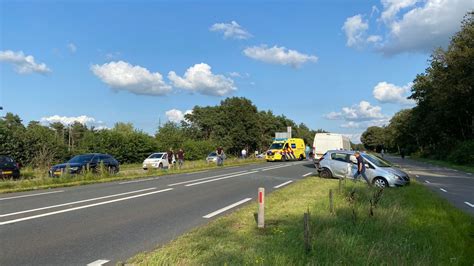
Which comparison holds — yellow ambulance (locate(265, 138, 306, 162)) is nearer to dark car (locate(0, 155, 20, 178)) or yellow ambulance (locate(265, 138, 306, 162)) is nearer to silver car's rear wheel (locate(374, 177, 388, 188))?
dark car (locate(0, 155, 20, 178))

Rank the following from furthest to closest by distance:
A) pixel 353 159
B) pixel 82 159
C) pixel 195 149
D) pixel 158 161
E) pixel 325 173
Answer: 1. pixel 195 149
2. pixel 158 161
3. pixel 82 159
4. pixel 325 173
5. pixel 353 159

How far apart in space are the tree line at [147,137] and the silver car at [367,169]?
55.6 feet

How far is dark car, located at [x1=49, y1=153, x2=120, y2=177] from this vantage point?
905 inches


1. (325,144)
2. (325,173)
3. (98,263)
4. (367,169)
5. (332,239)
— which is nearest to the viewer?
(98,263)

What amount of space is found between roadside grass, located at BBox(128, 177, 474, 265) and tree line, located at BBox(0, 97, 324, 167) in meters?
21.3

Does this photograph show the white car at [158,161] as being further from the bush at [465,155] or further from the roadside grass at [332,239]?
the bush at [465,155]

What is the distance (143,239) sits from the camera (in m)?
7.84

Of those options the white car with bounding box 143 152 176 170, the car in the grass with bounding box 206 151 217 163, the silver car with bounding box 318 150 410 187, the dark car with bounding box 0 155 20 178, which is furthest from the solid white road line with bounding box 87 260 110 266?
the car in the grass with bounding box 206 151 217 163

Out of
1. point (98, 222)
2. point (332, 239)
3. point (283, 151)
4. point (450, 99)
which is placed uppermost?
A: point (450, 99)

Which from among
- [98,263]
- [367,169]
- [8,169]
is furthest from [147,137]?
[98,263]

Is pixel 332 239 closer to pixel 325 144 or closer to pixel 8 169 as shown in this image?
pixel 8 169

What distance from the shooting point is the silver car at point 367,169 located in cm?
1758

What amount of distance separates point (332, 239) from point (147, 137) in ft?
147

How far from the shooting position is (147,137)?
49.6 meters
